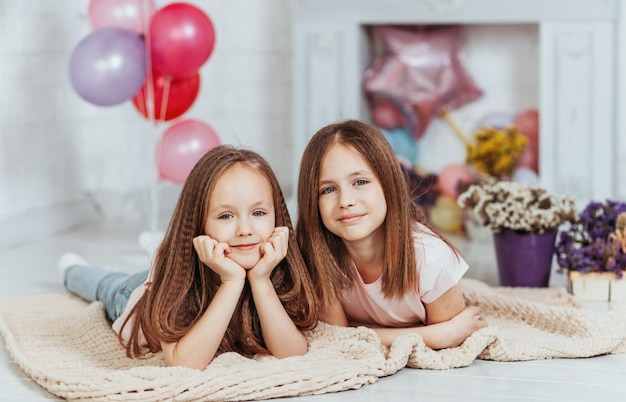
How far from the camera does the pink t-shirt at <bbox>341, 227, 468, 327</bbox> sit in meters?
2.19

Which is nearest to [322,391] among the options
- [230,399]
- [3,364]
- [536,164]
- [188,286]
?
[230,399]

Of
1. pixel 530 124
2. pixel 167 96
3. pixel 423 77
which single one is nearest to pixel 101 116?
pixel 167 96

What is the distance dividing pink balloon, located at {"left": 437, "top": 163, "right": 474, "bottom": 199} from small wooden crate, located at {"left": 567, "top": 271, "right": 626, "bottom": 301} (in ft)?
3.87

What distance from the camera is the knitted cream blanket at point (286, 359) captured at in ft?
6.44

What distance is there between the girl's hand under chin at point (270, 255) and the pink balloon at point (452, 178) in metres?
2.01

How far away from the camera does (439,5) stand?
3.97 metres

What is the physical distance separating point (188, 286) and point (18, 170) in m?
2.19

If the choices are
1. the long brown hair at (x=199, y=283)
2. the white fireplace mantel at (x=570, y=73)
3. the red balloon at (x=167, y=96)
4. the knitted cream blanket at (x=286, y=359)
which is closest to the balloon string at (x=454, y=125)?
the white fireplace mantel at (x=570, y=73)

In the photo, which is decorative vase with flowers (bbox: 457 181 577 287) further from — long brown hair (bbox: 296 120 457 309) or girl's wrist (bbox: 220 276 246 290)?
girl's wrist (bbox: 220 276 246 290)

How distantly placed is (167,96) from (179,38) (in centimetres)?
26

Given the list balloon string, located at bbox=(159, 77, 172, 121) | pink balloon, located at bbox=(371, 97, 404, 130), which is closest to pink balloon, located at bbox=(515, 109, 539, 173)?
pink balloon, located at bbox=(371, 97, 404, 130)

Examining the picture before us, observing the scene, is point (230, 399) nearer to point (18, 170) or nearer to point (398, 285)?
point (398, 285)

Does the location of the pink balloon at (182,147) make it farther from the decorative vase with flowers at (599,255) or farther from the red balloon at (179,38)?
the decorative vase with flowers at (599,255)

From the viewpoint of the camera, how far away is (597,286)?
2828 mm
